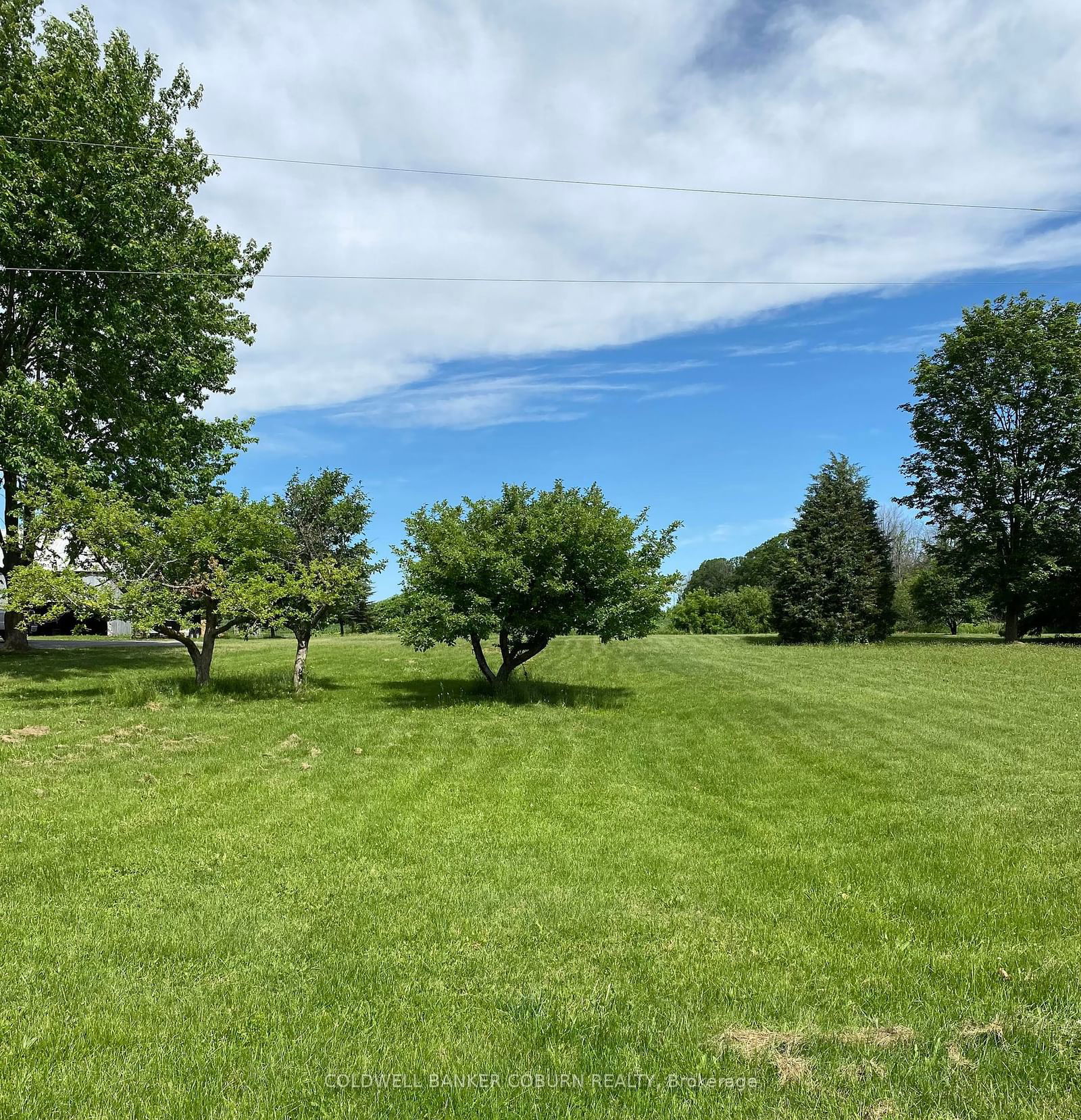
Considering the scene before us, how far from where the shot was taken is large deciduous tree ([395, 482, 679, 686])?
14500mm

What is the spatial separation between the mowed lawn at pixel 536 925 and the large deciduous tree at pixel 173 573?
304cm

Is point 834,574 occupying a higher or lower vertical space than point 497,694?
higher

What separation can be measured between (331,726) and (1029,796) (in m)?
10.2

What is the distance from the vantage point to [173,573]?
14.7m

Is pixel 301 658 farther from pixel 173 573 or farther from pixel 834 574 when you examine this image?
pixel 834 574

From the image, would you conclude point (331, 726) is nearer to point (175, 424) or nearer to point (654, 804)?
point (654, 804)

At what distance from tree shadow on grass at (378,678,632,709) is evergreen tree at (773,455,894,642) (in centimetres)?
2275

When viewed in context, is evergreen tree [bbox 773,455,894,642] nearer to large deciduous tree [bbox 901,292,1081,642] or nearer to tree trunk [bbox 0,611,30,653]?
large deciduous tree [bbox 901,292,1081,642]

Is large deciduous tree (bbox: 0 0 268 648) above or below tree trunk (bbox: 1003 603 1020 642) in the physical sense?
above

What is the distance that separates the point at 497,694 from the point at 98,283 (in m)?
15.2

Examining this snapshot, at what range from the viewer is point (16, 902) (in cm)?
466

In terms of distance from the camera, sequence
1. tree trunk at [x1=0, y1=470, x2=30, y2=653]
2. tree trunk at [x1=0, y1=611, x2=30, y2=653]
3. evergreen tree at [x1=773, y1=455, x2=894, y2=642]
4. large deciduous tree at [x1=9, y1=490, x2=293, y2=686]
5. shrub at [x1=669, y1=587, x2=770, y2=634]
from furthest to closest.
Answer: shrub at [x1=669, y1=587, x2=770, y2=634] → evergreen tree at [x1=773, y1=455, x2=894, y2=642] → tree trunk at [x1=0, y1=611, x2=30, y2=653] → tree trunk at [x1=0, y1=470, x2=30, y2=653] → large deciduous tree at [x1=9, y1=490, x2=293, y2=686]

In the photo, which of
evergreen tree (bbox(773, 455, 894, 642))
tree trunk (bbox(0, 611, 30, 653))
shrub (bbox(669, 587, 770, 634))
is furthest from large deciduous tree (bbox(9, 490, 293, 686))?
shrub (bbox(669, 587, 770, 634))

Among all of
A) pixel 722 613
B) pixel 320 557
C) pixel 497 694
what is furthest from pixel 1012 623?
pixel 320 557
